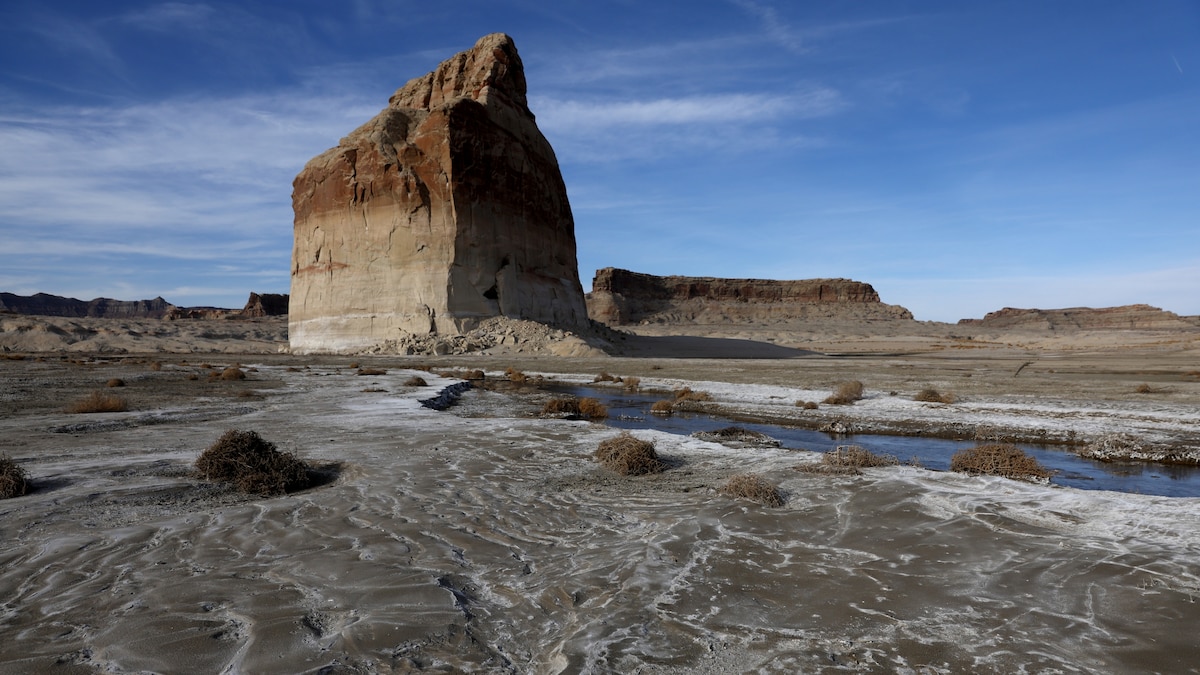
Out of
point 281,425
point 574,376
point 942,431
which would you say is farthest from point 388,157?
point 942,431

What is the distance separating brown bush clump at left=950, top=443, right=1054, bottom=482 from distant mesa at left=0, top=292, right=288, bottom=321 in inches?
4611

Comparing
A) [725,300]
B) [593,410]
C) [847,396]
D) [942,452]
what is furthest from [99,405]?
[725,300]

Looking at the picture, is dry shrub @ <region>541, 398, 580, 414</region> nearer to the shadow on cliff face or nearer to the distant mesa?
the shadow on cliff face

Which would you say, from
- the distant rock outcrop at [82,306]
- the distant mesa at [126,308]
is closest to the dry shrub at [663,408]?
the distant mesa at [126,308]

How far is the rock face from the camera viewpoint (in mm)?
109125

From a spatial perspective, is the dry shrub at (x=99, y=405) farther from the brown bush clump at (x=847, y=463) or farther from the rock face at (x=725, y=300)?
the rock face at (x=725, y=300)

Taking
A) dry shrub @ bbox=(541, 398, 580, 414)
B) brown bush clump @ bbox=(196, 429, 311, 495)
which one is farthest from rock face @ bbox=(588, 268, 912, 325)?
brown bush clump @ bbox=(196, 429, 311, 495)

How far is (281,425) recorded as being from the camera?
39.7ft

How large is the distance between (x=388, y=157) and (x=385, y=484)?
142ft

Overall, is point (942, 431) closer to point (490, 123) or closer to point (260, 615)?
point (260, 615)

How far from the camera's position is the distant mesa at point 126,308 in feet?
372

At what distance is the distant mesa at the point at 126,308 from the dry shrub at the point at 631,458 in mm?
114211

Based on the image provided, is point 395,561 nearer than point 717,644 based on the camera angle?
No

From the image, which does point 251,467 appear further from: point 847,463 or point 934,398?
point 934,398
